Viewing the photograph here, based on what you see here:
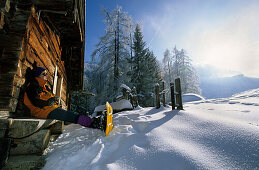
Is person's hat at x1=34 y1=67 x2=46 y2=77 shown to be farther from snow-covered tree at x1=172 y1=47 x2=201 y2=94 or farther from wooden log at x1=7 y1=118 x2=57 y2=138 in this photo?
snow-covered tree at x1=172 y1=47 x2=201 y2=94

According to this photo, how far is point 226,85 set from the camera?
71.0 meters

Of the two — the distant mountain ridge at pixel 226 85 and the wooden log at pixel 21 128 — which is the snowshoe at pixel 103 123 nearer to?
the wooden log at pixel 21 128

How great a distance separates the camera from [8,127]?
1.31 metres

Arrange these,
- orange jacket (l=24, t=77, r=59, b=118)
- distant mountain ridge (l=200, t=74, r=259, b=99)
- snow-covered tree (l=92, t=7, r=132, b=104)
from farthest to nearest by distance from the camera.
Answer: distant mountain ridge (l=200, t=74, r=259, b=99)
snow-covered tree (l=92, t=7, r=132, b=104)
orange jacket (l=24, t=77, r=59, b=118)

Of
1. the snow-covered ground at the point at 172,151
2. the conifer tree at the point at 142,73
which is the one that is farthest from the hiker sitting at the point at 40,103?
the conifer tree at the point at 142,73

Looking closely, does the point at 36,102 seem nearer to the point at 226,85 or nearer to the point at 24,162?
the point at 24,162

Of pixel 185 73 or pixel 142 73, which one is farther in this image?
pixel 185 73

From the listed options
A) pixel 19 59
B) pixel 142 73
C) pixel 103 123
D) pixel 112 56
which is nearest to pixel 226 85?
pixel 142 73

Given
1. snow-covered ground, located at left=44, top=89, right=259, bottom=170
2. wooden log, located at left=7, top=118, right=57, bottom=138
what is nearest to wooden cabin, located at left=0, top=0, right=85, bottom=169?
wooden log, located at left=7, top=118, right=57, bottom=138

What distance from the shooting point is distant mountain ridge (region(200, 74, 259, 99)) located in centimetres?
6457

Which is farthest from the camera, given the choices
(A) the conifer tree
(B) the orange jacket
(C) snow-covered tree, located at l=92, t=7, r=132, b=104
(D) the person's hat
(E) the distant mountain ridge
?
(E) the distant mountain ridge

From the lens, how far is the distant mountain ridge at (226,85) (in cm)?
6457

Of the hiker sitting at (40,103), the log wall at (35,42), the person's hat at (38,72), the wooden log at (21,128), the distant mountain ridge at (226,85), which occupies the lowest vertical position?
the wooden log at (21,128)

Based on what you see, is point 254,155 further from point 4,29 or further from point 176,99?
point 4,29
